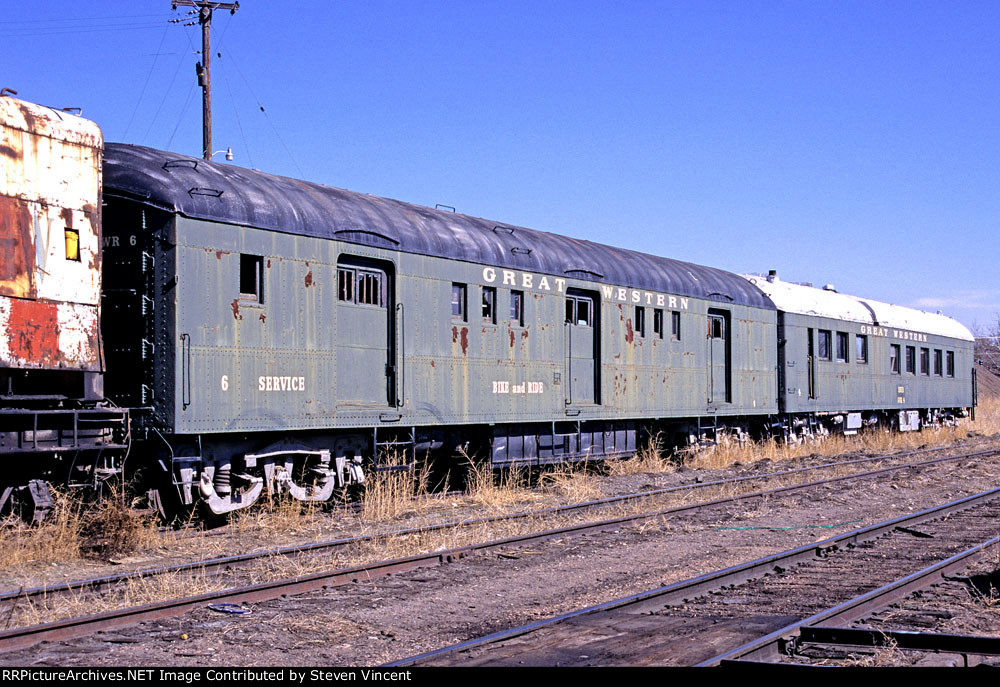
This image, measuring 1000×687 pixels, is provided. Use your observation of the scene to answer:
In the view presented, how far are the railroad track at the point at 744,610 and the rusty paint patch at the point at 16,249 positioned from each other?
5495 millimetres

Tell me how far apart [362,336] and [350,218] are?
1.44 metres

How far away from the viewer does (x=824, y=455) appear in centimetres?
2292

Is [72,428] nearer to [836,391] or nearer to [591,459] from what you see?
[591,459]

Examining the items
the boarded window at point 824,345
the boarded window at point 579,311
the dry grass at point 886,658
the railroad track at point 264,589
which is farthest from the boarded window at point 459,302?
the boarded window at point 824,345

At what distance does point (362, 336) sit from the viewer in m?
12.6

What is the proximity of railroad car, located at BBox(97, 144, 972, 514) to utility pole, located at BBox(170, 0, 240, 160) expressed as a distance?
976 cm

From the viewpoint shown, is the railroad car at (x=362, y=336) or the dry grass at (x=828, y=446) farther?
the dry grass at (x=828, y=446)

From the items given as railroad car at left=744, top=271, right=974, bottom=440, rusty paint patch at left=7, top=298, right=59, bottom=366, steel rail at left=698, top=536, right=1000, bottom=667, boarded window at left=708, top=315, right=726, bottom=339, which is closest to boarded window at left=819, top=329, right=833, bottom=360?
railroad car at left=744, top=271, right=974, bottom=440

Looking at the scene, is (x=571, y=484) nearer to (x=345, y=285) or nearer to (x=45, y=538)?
(x=345, y=285)

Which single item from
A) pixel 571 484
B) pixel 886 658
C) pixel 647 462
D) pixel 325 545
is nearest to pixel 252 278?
pixel 325 545

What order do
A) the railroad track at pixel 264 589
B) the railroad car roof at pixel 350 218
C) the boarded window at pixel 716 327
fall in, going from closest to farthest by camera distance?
1. the railroad track at pixel 264 589
2. the railroad car roof at pixel 350 218
3. the boarded window at pixel 716 327

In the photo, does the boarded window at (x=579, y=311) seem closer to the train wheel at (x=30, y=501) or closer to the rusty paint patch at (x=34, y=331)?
the rusty paint patch at (x=34, y=331)

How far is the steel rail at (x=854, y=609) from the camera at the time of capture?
5.92 m

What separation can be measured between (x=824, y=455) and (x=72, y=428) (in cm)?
1754
